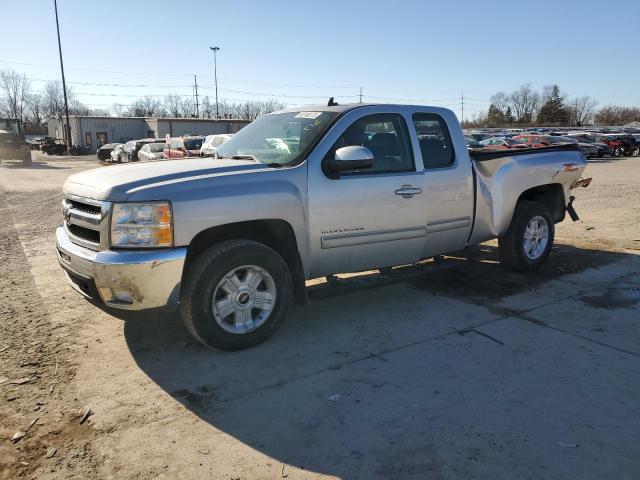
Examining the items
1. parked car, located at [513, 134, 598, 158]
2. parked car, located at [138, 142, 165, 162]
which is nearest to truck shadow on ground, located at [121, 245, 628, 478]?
parked car, located at [513, 134, 598, 158]

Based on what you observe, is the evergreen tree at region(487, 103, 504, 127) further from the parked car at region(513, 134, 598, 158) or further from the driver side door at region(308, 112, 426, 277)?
the driver side door at region(308, 112, 426, 277)

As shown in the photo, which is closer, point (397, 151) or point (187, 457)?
point (187, 457)

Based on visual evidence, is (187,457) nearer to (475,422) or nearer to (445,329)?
(475,422)

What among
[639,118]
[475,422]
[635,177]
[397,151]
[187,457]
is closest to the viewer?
[187,457]

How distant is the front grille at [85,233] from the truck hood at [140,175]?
0.86 ft

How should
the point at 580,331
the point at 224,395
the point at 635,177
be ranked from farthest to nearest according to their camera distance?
the point at 635,177
the point at 580,331
the point at 224,395

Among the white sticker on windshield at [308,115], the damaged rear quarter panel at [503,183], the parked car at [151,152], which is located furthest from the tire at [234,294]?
the parked car at [151,152]

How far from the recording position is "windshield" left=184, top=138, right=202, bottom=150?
24891 millimetres

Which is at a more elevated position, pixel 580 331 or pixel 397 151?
pixel 397 151

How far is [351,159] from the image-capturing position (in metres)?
4.35

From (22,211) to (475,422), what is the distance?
12498mm

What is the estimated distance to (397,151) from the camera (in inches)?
201

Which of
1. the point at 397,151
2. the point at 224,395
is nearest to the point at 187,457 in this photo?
the point at 224,395

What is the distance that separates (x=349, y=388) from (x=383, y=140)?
2444 millimetres
